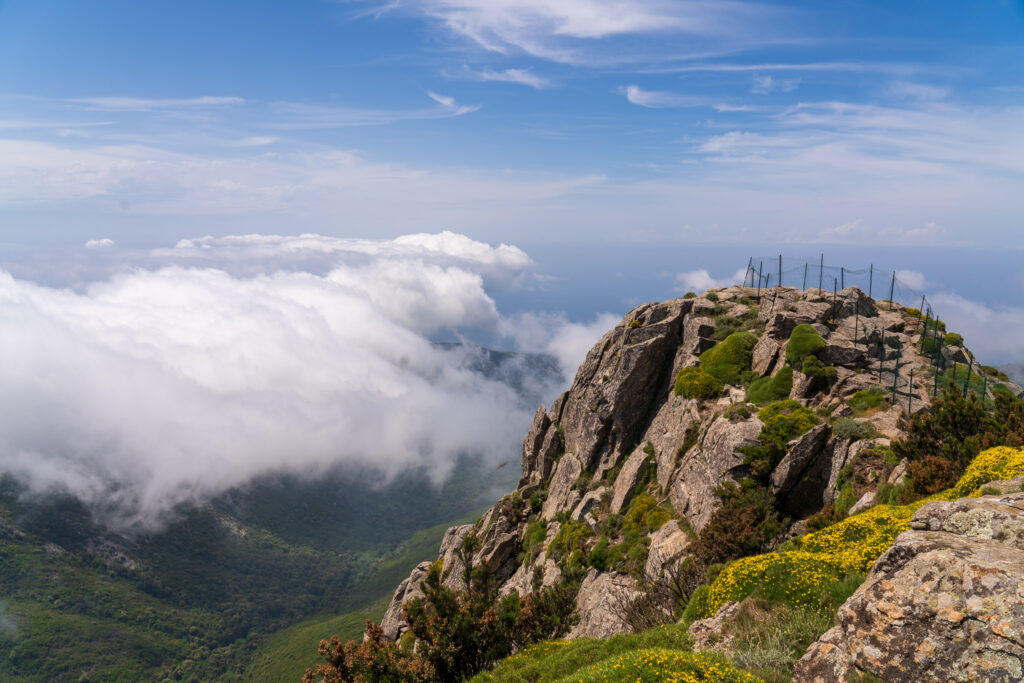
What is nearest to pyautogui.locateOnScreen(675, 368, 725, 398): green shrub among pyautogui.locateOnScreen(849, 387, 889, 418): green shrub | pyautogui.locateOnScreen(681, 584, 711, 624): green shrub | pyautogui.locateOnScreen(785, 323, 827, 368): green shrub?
pyautogui.locateOnScreen(785, 323, 827, 368): green shrub

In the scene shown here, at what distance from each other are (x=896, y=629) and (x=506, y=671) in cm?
1309

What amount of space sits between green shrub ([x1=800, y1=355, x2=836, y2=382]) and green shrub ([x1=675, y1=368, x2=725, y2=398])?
19.5 ft

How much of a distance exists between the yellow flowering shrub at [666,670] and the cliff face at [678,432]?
12778 millimetres

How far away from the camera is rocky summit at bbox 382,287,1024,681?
8.75m

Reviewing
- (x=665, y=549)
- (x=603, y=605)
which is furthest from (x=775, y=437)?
(x=603, y=605)

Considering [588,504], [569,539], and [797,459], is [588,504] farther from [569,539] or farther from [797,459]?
[797,459]

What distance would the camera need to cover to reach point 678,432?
120ft

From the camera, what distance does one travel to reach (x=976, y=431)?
70.4 feet

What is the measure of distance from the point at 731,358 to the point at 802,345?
16.9ft

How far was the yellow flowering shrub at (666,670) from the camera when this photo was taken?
33.4 feet

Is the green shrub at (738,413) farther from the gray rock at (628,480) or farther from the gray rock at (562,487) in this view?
the gray rock at (562,487)

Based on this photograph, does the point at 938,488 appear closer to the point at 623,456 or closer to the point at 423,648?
the point at 423,648

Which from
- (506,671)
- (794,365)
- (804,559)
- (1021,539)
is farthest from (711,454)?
(1021,539)

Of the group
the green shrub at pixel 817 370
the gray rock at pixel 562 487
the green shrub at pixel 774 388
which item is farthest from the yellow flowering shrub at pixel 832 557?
the gray rock at pixel 562 487
